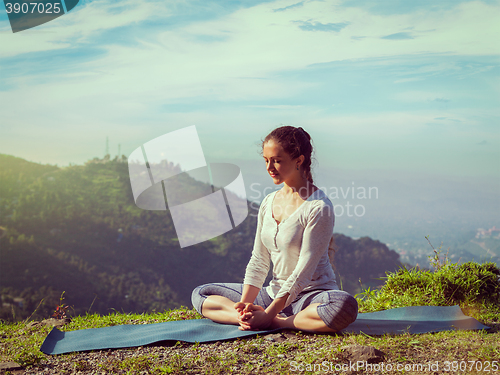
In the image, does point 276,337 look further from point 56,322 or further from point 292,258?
point 56,322

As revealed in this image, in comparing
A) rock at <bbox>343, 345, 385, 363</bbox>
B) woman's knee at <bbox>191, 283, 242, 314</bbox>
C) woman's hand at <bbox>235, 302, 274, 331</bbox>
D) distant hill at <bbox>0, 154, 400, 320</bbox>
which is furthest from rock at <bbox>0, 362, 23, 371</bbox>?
distant hill at <bbox>0, 154, 400, 320</bbox>

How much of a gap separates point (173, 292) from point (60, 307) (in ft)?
59.0

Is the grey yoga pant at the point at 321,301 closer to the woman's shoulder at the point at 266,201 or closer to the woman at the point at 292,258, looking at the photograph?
the woman at the point at 292,258

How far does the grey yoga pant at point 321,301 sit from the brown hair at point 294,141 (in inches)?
42.0

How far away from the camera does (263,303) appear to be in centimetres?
344

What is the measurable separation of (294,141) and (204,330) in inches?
70.0

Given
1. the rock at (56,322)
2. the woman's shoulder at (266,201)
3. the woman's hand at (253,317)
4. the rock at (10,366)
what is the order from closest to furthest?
the rock at (10,366), the woman's hand at (253,317), the woman's shoulder at (266,201), the rock at (56,322)

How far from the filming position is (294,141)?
10.3 feet

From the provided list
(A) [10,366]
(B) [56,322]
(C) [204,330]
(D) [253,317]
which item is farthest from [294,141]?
(B) [56,322]

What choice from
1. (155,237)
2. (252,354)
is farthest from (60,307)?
(155,237)

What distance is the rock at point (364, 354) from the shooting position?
2.51 meters

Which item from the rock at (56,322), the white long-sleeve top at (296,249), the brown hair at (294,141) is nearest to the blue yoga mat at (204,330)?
the white long-sleeve top at (296,249)

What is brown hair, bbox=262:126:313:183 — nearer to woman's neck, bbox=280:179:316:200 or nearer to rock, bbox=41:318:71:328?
woman's neck, bbox=280:179:316:200

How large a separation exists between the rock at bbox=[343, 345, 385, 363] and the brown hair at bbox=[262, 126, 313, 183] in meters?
1.46
